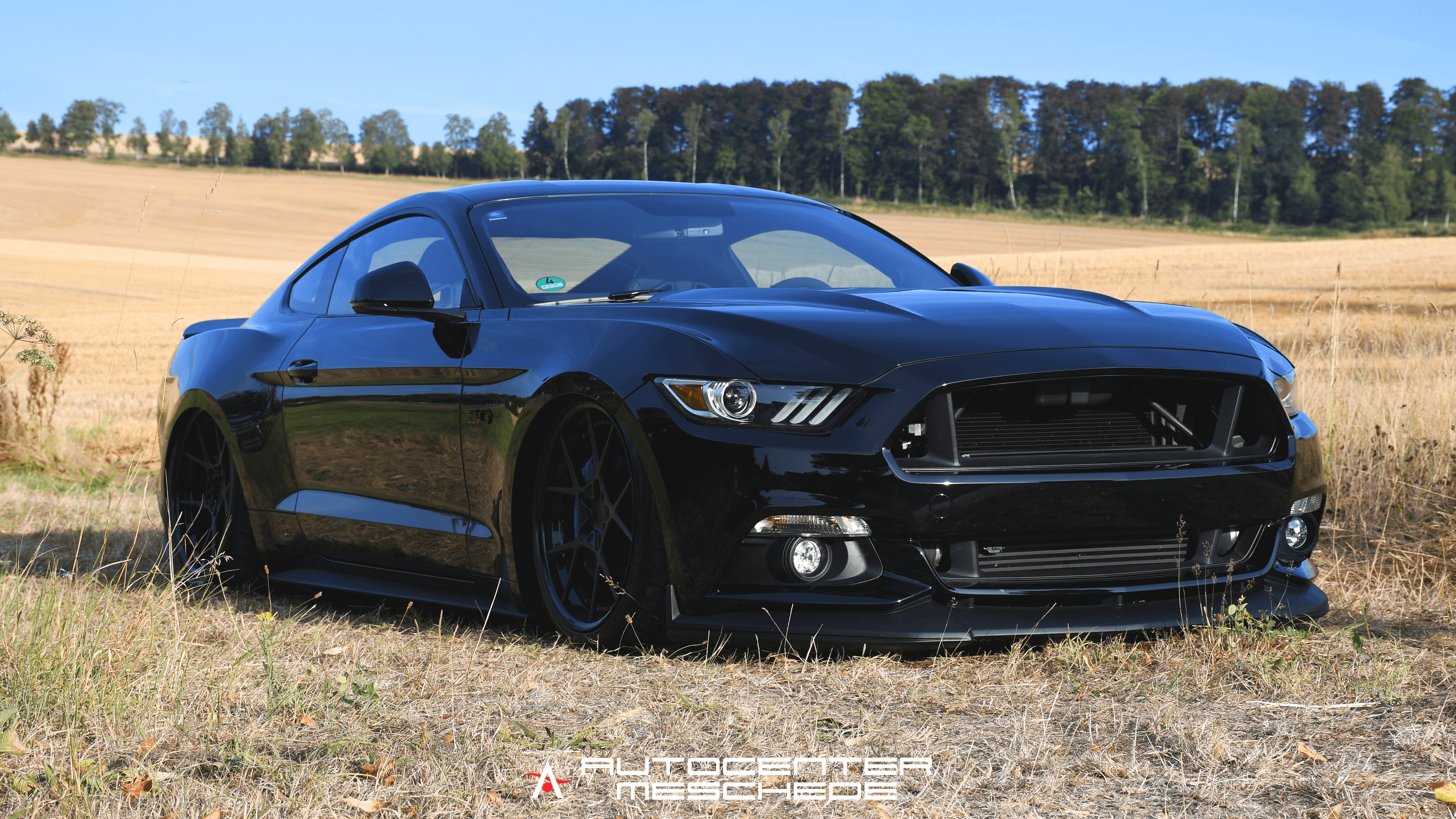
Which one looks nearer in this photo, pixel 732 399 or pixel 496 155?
pixel 732 399

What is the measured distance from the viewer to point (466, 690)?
10.8 feet

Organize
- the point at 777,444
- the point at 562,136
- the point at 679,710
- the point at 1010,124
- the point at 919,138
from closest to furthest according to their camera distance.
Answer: the point at 679,710 → the point at 777,444 → the point at 562,136 → the point at 919,138 → the point at 1010,124

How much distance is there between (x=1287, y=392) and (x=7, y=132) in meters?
111

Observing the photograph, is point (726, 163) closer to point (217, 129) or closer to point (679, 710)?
point (217, 129)

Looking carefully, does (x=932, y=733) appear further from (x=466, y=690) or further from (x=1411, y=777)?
(x=466, y=690)

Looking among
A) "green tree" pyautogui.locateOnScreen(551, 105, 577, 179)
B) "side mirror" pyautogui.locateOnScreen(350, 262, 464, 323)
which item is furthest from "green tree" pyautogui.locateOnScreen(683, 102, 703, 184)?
"side mirror" pyautogui.locateOnScreen(350, 262, 464, 323)

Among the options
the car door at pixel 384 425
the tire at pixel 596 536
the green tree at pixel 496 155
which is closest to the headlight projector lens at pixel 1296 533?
the tire at pixel 596 536

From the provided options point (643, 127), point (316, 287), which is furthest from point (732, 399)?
point (643, 127)

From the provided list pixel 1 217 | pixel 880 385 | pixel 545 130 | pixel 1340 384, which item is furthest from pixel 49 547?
pixel 545 130

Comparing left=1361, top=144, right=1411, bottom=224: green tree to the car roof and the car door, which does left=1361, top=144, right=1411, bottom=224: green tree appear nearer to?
the car roof

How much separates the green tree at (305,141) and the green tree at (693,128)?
26319 millimetres

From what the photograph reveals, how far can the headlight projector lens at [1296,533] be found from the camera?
12.5ft

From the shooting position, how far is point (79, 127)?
99.0 meters

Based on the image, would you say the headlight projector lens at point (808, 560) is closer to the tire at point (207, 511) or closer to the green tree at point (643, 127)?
the tire at point (207, 511)
